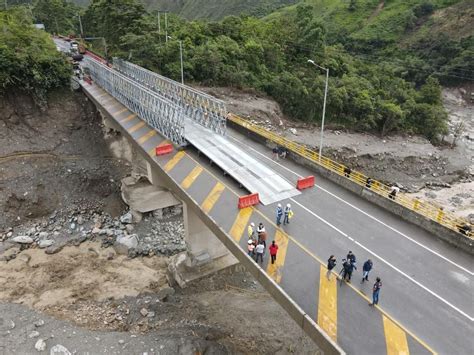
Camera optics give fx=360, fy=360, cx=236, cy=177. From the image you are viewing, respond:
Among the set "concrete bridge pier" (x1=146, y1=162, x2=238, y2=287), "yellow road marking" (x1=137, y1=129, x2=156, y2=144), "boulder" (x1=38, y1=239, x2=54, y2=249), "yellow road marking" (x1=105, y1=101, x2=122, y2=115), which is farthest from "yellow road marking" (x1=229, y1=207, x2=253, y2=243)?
"yellow road marking" (x1=105, y1=101, x2=122, y2=115)

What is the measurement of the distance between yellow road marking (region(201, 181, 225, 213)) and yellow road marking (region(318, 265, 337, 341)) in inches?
292

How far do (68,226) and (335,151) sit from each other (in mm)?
35830

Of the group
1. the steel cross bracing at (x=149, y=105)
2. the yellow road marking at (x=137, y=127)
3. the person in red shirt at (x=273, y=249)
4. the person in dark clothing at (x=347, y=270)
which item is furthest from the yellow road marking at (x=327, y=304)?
the yellow road marking at (x=137, y=127)

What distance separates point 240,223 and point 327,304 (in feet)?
21.5

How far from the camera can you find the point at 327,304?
47.4ft

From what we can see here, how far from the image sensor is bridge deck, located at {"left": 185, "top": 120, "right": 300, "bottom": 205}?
22.6 m

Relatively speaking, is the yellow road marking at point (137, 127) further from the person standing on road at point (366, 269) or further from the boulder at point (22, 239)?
the person standing on road at point (366, 269)

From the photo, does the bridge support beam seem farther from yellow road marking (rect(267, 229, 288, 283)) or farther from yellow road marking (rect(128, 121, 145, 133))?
yellow road marking (rect(128, 121, 145, 133))

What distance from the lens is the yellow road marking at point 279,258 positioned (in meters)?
15.8

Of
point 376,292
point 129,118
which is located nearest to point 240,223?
point 376,292

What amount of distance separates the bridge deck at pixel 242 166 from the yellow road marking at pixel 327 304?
6747 mm

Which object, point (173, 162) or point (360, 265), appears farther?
point (173, 162)

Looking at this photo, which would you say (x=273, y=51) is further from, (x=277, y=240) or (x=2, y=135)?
(x=277, y=240)

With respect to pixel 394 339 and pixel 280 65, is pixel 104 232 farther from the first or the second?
pixel 280 65
